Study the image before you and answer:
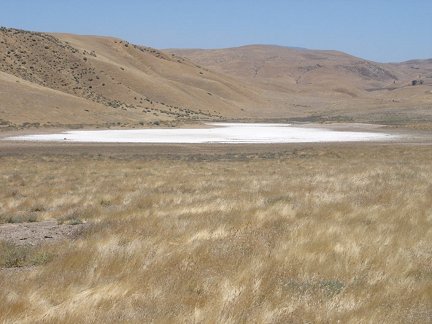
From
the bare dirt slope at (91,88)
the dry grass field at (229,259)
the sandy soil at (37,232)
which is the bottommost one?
the sandy soil at (37,232)

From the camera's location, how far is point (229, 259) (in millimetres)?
7648

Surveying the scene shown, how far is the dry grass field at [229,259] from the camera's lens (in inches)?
234

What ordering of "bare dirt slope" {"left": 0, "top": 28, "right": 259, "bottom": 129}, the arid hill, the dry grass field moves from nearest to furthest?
the dry grass field → the arid hill → "bare dirt slope" {"left": 0, "top": 28, "right": 259, "bottom": 129}

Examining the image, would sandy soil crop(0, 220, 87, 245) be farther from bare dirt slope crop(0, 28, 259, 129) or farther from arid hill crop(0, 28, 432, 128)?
bare dirt slope crop(0, 28, 259, 129)

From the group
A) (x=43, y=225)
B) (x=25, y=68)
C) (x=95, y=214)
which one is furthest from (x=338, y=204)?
(x=25, y=68)

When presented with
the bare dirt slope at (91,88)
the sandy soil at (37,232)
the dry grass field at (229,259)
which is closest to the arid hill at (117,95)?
the bare dirt slope at (91,88)

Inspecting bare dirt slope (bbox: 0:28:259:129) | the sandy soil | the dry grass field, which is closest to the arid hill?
bare dirt slope (bbox: 0:28:259:129)

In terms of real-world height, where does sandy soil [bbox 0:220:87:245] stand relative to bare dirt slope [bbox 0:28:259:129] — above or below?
below

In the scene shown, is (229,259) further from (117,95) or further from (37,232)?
(117,95)

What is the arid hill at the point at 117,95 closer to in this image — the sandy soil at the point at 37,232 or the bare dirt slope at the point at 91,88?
the bare dirt slope at the point at 91,88

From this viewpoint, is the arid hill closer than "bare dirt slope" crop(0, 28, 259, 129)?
Yes

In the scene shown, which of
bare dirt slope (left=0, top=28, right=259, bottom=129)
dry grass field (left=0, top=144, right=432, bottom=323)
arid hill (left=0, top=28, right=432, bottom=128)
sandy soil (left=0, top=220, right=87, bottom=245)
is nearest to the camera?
dry grass field (left=0, top=144, right=432, bottom=323)

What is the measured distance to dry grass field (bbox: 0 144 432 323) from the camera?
595 cm

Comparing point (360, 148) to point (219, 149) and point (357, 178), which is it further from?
point (357, 178)
